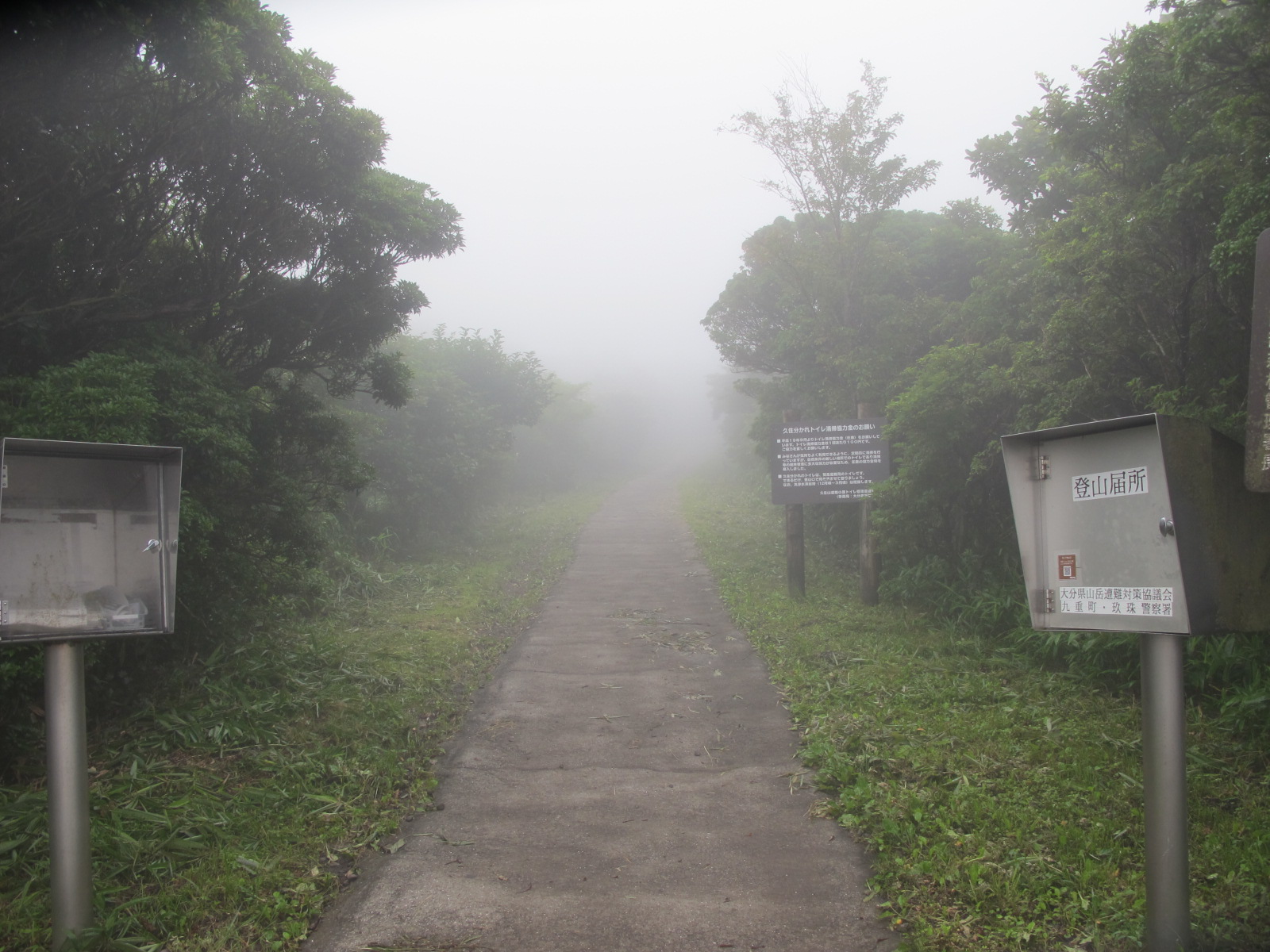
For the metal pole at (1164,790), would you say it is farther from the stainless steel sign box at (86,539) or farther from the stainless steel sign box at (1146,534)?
the stainless steel sign box at (86,539)

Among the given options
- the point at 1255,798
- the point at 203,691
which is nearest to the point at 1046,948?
the point at 1255,798

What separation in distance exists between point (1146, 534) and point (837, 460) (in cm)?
895

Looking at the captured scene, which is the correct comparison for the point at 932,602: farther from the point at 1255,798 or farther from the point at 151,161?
the point at 151,161

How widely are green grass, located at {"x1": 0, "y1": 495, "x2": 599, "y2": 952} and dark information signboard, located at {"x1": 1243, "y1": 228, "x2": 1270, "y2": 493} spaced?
4035mm

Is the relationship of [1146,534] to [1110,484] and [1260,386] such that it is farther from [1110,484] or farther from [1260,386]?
[1260,386]

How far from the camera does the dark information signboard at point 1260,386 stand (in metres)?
2.67

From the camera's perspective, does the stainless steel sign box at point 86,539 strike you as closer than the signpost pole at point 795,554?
Yes

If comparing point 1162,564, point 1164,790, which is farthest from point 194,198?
point 1164,790

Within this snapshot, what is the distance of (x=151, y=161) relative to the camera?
775 centimetres

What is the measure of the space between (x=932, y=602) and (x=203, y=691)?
7907mm

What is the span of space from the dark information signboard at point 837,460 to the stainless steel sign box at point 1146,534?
8.47 meters

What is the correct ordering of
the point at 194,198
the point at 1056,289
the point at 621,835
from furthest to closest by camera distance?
the point at 1056,289 → the point at 194,198 → the point at 621,835

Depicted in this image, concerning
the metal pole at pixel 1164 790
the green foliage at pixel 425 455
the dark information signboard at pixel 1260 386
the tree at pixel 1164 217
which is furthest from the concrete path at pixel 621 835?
the green foliage at pixel 425 455

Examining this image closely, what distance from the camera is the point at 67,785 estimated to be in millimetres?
3307
